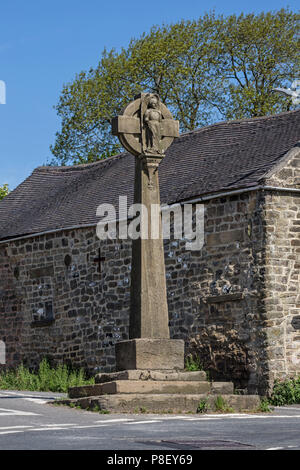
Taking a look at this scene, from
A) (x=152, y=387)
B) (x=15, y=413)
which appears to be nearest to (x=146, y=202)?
(x=152, y=387)

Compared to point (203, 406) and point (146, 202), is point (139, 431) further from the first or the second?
point (146, 202)

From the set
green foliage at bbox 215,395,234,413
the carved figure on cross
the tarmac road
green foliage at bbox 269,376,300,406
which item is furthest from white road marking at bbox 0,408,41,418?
green foliage at bbox 269,376,300,406

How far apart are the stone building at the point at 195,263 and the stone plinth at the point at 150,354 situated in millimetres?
4292

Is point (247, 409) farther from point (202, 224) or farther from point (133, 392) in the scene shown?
point (202, 224)

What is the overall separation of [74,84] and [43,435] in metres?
29.5

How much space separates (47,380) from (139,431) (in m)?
9.78

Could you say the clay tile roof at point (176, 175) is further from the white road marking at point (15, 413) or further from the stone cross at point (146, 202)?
the white road marking at point (15, 413)

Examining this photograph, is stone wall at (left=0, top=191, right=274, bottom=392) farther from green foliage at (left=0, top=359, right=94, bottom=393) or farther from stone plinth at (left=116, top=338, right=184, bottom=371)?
stone plinth at (left=116, top=338, right=184, bottom=371)

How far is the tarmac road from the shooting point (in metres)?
7.77

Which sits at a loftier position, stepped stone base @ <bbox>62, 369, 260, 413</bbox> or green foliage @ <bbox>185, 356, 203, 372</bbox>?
green foliage @ <bbox>185, 356, 203, 372</bbox>

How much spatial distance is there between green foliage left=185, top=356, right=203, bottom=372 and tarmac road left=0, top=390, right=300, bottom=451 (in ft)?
17.5

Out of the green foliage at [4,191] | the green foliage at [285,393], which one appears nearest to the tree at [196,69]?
the green foliage at [4,191]

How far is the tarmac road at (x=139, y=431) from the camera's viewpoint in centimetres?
777

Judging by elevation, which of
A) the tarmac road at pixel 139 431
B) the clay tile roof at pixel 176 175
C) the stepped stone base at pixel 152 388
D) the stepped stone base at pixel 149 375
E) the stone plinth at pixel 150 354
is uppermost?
Answer: the clay tile roof at pixel 176 175
